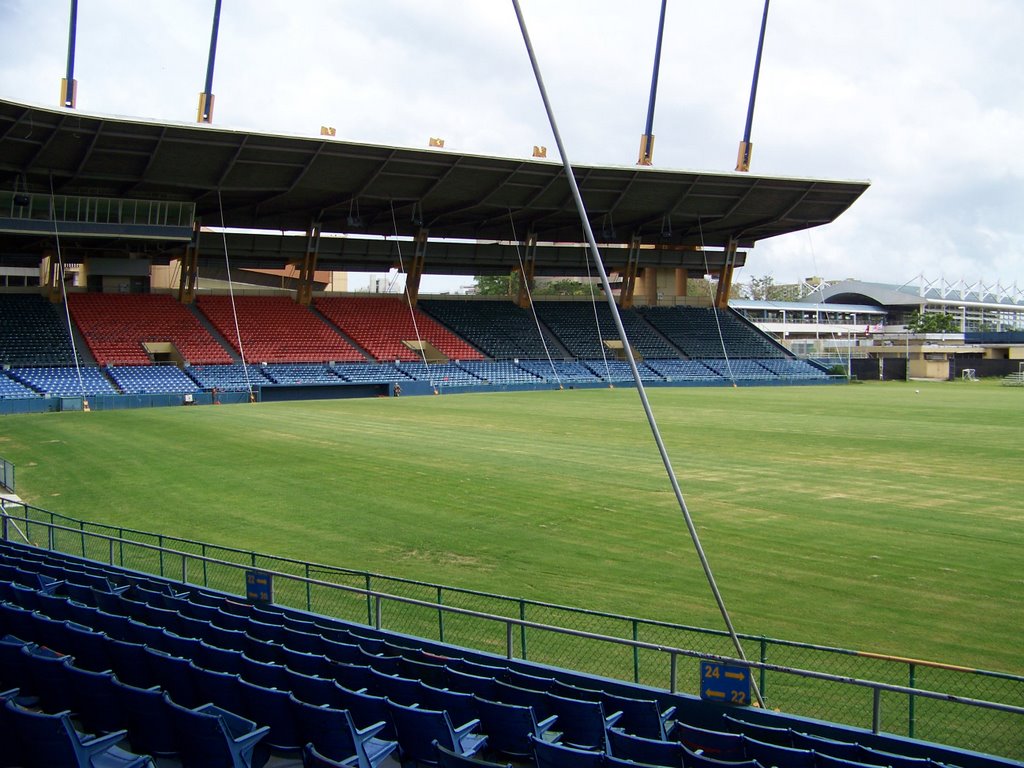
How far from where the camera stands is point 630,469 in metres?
25.5

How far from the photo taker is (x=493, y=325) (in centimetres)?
7312

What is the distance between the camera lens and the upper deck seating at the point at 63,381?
48.0m

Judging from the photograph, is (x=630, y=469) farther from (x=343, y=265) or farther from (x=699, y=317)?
(x=699, y=317)

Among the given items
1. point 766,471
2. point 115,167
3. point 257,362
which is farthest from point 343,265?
point 766,471

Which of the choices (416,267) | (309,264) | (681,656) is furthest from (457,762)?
(416,267)

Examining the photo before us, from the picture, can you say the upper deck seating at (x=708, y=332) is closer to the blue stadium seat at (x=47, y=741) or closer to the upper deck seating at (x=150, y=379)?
the upper deck seating at (x=150, y=379)

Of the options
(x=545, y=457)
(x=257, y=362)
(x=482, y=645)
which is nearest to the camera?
(x=482, y=645)

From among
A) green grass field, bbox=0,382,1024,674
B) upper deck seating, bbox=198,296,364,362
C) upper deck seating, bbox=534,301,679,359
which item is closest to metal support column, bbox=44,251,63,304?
upper deck seating, bbox=198,296,364,362

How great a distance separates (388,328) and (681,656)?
58879mm

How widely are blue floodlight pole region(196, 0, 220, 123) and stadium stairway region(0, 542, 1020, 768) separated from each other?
4588 centimetres

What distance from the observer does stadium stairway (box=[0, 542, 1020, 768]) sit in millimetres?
6234

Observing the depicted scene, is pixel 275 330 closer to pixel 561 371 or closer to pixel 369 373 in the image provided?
pixel 369 373

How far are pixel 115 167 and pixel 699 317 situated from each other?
1911 inches

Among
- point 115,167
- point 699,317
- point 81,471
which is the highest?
point 115,167
